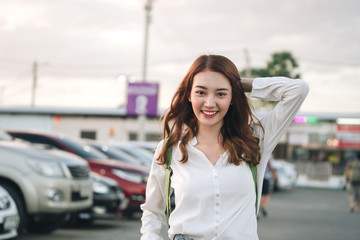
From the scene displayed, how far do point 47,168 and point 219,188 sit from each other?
233 inches

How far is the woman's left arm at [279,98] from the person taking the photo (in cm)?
275

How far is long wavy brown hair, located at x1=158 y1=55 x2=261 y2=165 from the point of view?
107 inches

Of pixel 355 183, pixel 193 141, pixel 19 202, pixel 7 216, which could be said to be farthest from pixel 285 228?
pixel 193 141

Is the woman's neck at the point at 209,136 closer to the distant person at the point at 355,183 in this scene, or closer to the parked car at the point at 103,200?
the parked car at the point at 103,200

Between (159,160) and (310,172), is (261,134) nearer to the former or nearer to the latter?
(159,160)

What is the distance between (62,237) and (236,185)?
262 inches

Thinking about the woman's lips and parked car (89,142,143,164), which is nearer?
the woman's lips

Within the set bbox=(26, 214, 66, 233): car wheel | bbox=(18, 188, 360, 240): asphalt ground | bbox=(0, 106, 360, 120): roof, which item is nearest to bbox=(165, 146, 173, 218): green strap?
bbox=(18, 188, 360, 240): asphalt ground

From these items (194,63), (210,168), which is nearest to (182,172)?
(210,168)

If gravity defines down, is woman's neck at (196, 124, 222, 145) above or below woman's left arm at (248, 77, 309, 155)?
below

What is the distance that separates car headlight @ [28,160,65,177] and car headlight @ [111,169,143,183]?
9.25 feet

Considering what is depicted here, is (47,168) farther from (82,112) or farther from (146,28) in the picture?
(82,112)

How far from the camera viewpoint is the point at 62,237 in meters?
8.76

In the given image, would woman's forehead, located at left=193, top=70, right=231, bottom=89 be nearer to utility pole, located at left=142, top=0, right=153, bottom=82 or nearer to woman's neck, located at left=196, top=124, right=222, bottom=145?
woman's neck, located at left=196, top=124, right=222, bottom=145
